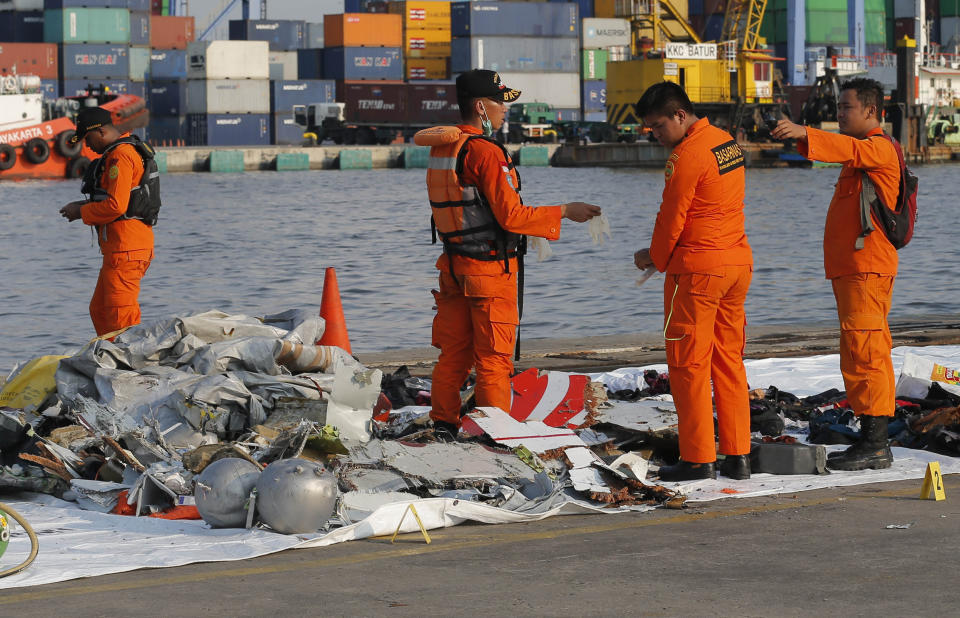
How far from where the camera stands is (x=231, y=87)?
313 ft

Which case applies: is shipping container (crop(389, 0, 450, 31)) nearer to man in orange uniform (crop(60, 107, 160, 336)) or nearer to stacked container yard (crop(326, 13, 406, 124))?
stacked container yard (crop(326, 13, 406, 124))

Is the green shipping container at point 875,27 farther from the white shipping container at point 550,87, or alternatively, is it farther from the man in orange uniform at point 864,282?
the man in orange uniform at point 864,282

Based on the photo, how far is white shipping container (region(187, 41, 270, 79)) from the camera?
309ft

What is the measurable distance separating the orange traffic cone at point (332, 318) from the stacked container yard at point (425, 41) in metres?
92.0

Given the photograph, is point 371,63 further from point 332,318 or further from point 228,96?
point 332,318

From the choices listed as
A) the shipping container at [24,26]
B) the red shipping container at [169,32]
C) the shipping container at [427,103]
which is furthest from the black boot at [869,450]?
the red shipping container at [169,32]

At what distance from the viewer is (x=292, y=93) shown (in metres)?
96.8

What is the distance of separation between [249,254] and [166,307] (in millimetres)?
8979

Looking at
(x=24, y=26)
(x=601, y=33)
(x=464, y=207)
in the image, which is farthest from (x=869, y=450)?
(x=24, y=26)

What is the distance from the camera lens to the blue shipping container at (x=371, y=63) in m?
99.0

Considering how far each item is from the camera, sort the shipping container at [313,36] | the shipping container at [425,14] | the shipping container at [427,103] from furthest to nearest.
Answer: the shipping container at [313,36] → the shipping container at [425,14] → the shipping container at [427,103]

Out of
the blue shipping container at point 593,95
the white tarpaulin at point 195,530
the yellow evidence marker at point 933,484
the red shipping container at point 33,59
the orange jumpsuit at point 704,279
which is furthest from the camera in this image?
the blue shipping container at point 593,95

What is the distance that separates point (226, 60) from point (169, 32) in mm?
14205

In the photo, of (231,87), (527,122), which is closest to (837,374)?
(527,122)
